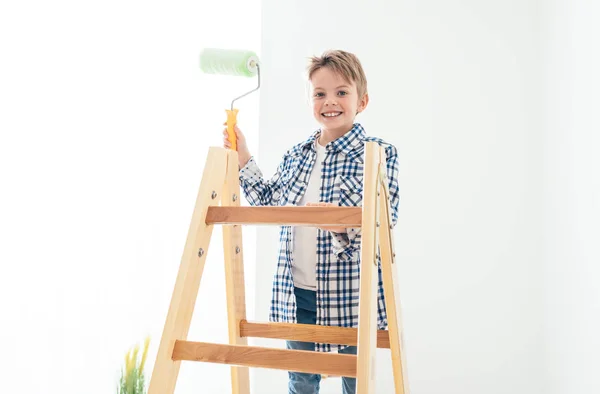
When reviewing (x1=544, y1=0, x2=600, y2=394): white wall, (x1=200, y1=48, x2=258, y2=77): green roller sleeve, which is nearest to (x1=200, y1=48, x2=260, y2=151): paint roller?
(x1=200, y1=48, x2=258, y2=77): green roller sleeve

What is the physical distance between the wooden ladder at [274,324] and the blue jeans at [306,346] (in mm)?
169

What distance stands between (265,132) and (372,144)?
1.30 metres

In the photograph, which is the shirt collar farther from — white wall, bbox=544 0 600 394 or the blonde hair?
white wall, bbox=544 0 600 394

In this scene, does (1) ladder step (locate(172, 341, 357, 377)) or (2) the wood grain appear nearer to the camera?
(1) ladder step (locate(172, 341, 357, 377))

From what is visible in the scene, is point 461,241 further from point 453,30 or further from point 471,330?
point 453,30

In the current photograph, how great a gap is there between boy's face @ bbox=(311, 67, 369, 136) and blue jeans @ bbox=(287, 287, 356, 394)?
45cm

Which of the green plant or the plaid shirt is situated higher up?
the plaid shirt

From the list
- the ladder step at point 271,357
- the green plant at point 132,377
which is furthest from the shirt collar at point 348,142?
the green plant at point 132,377

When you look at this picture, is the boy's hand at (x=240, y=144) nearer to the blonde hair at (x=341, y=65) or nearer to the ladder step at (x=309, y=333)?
the blonde hair at (x=341, y=65)

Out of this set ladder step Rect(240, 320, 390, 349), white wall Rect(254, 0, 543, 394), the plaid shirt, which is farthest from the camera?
white wall Rect(254, 0, 543, 394)

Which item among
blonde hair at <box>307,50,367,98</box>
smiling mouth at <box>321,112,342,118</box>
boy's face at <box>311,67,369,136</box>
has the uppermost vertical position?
blonde hair at <box>307,50,367,98</box>

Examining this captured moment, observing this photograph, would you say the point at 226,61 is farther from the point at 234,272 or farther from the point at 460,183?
the point at 460,183

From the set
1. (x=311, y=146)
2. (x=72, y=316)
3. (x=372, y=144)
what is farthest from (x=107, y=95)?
(x=372, y=144)

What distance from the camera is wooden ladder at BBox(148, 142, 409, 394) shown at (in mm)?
1104
